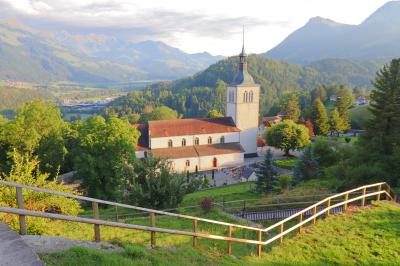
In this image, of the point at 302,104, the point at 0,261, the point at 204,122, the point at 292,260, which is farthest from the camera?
the point at 302,104

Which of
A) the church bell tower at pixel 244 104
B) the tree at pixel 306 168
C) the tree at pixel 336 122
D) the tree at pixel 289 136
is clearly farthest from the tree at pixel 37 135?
the tree at pixel 336 122

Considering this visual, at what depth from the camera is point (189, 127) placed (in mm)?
Result: 47938

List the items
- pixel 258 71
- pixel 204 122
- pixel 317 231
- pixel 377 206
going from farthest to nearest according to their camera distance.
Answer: pixel 258 71, pixel 204 122, pixel 377 206, pixel 317 231

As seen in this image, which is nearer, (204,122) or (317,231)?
(317,231)

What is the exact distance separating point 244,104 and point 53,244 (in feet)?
Result: 154

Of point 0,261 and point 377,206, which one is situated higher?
point 0,261

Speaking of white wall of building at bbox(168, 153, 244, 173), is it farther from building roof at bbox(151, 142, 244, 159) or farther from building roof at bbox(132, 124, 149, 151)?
building roof at bbox(132, 124, 149, 151)

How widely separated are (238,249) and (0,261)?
768 cm

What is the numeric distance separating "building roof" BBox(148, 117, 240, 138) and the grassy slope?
35.2 metres

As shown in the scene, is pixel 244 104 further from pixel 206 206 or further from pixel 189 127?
pixel 206 206

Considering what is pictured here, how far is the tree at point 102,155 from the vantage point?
92.6 ft

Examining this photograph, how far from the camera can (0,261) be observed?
429 centimetres

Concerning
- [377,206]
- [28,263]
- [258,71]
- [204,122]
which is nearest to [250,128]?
[204,122]

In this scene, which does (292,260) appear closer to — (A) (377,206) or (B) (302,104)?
(A) (377,206)
